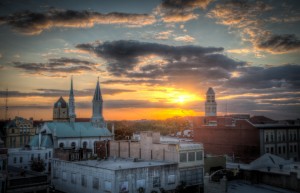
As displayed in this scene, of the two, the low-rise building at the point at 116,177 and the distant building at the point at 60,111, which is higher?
the distant building at the point at 60,111

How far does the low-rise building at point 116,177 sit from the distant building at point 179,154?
4.81ft

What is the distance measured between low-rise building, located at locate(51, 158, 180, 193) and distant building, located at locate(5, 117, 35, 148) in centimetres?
5289

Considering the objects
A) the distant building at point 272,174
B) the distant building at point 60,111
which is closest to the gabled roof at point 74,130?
the distant building at point 60,111

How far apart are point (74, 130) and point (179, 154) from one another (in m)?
56.0

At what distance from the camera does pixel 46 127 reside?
95.1 meters

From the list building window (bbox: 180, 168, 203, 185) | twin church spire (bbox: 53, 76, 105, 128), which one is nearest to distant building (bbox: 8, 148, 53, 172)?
twin church spire (bbox: 53, 76, 105, 128)

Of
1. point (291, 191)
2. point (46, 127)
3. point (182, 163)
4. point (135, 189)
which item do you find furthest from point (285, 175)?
point (46, 127)

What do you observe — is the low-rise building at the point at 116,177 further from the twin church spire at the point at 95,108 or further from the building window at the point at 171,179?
the twin church spire at the point at 95,108

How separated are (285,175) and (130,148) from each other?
28.6 meters

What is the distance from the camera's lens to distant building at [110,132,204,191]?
5241cm

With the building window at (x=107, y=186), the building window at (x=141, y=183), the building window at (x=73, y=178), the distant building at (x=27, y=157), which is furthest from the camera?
the distant building at (x=27, y=157)

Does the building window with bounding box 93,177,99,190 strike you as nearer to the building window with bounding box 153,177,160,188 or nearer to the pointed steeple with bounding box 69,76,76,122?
the building window with bounding box 153,177,160,188

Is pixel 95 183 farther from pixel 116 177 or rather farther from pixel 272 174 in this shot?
pixel 272 174

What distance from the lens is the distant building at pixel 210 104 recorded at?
335 feet
